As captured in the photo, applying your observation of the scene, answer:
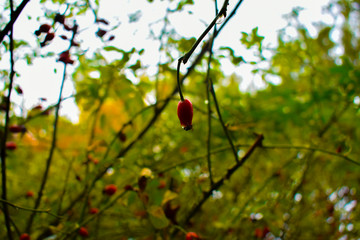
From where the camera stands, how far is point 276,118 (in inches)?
58.1

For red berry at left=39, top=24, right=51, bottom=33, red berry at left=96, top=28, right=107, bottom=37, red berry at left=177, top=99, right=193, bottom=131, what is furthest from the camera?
red berry at left=96, top=28, right=107, bottom=37

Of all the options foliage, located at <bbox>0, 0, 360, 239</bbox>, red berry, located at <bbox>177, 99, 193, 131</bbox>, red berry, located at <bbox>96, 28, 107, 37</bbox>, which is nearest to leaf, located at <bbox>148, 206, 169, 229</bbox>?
foliage, located at <bbox>0, 0, 360, 239</bbox>

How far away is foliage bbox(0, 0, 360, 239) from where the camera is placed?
93cm

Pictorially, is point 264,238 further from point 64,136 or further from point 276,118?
point 64,136

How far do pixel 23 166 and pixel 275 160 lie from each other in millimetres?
1072

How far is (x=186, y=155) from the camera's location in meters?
1.46

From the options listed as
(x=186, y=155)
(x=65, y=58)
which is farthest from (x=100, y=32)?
(x=186, y=155)

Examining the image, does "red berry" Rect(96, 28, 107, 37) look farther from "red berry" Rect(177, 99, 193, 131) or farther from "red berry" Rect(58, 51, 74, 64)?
"red berry" Rect(177, 99, 193, 131)

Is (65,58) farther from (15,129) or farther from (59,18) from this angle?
(15,129)

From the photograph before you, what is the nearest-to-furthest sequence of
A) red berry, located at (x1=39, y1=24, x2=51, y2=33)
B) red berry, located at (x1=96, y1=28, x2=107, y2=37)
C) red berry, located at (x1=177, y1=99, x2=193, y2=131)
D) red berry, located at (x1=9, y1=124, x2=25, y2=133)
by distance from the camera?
1. red berry, located at (x1=177, y1=99, x2=193, y2=131)
2. red berry, located at (x1=39, y1=24, x2=51, y2=33)
3. red berry, located at (x1=96, y1=28, x2=107, y2=37)
4. red berry, located at (x1=9, y1=124, x2=25, y2=133)

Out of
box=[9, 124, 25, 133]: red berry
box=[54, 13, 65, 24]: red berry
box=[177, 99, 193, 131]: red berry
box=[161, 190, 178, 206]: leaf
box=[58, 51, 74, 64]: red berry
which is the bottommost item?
box=[177, 99, 193, 131]: red berry

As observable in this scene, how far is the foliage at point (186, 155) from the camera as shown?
36.7 inches

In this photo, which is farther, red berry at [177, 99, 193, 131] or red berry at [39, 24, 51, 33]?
red berry at [39, 24, 51, 33]

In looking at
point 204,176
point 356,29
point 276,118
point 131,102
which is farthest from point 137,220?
point 356,29
